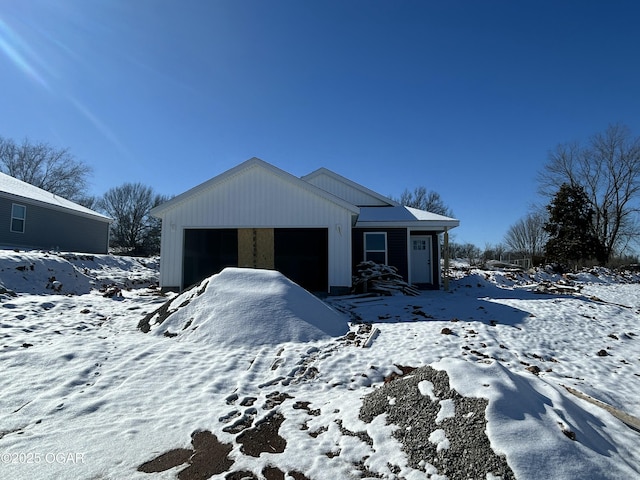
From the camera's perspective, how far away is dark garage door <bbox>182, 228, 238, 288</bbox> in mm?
12172

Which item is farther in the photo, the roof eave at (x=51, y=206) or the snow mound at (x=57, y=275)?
the roof eave at (x=51, y=206)

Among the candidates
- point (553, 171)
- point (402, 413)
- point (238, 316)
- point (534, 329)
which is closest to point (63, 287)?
point (238, 316)

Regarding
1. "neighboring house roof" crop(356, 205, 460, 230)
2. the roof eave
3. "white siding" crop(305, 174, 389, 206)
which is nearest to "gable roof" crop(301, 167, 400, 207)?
"white siding" crop(305, 174, 389, 206)

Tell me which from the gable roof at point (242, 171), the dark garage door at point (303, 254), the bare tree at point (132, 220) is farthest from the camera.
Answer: the bare tree at point (132, 220)

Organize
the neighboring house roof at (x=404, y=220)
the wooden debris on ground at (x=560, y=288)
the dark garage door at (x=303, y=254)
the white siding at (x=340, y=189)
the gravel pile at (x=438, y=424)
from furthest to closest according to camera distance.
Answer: the white siding at (x=340, y=189)
the dark garage door at (x=303, y=254)
the wooden debris on ground at (x=560, y=288)
the neighboring house roof at (x=404, y=220)
the gravel pile at (x=438, y=424)

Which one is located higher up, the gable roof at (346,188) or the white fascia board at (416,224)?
the gable roof at (346,188)

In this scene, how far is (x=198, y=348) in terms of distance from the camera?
5586 mm

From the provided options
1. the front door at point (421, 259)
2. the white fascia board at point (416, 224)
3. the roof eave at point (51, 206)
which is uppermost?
the roof eave at point (51, 206)

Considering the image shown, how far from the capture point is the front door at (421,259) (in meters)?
14.8

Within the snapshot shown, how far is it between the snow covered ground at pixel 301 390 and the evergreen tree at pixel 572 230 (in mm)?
18240

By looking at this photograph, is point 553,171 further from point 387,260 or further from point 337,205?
point 337,205

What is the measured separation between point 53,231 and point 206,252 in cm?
1044

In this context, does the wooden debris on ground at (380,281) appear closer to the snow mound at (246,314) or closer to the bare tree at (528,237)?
the snow mound at (246,314)

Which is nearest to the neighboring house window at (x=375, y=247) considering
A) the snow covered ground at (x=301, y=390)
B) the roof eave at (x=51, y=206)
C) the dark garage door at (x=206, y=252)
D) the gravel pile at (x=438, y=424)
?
the snow covered ground at (x=301, y=390)
